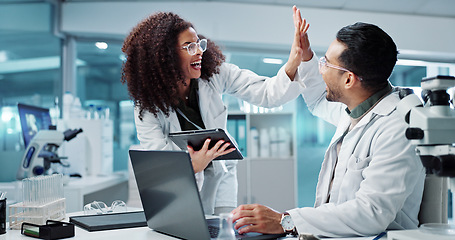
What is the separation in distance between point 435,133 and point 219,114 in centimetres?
116

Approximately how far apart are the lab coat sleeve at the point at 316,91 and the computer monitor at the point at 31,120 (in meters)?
1.95

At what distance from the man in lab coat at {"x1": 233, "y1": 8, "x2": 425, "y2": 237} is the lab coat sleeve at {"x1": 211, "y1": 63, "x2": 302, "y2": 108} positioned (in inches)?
11.5

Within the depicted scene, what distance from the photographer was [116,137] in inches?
186

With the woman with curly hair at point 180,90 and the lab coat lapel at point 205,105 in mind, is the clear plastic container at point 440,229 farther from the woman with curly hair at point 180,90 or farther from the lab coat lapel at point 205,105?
the lab coat lapel at point 205,105

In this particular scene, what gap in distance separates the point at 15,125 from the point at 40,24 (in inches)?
45.0

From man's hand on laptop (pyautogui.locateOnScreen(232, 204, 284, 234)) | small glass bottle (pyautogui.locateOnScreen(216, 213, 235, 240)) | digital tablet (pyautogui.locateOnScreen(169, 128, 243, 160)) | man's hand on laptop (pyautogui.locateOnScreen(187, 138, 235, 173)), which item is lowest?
man's hand on laptop (pyautogui.locateOnScreen(232, 204, 284, 234))

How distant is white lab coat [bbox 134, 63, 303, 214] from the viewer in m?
1.88

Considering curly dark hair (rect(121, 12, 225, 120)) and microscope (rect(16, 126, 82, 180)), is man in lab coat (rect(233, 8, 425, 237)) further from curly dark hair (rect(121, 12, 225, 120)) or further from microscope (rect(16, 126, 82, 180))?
microscope (rect(16, 126, 82, 180))

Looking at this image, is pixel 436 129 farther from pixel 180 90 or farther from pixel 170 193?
pixel 180 90

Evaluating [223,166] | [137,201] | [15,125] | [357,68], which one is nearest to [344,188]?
[357,68]

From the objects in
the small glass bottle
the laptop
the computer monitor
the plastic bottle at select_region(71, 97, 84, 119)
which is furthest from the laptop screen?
the plastic bottle at select_region(71, 97, 84, 119)

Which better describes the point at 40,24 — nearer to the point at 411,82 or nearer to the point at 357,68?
the point at 357,68

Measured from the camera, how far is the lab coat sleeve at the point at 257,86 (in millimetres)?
1857

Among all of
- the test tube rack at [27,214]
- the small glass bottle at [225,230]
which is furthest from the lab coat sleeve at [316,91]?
the test tube rack at [27,214]
